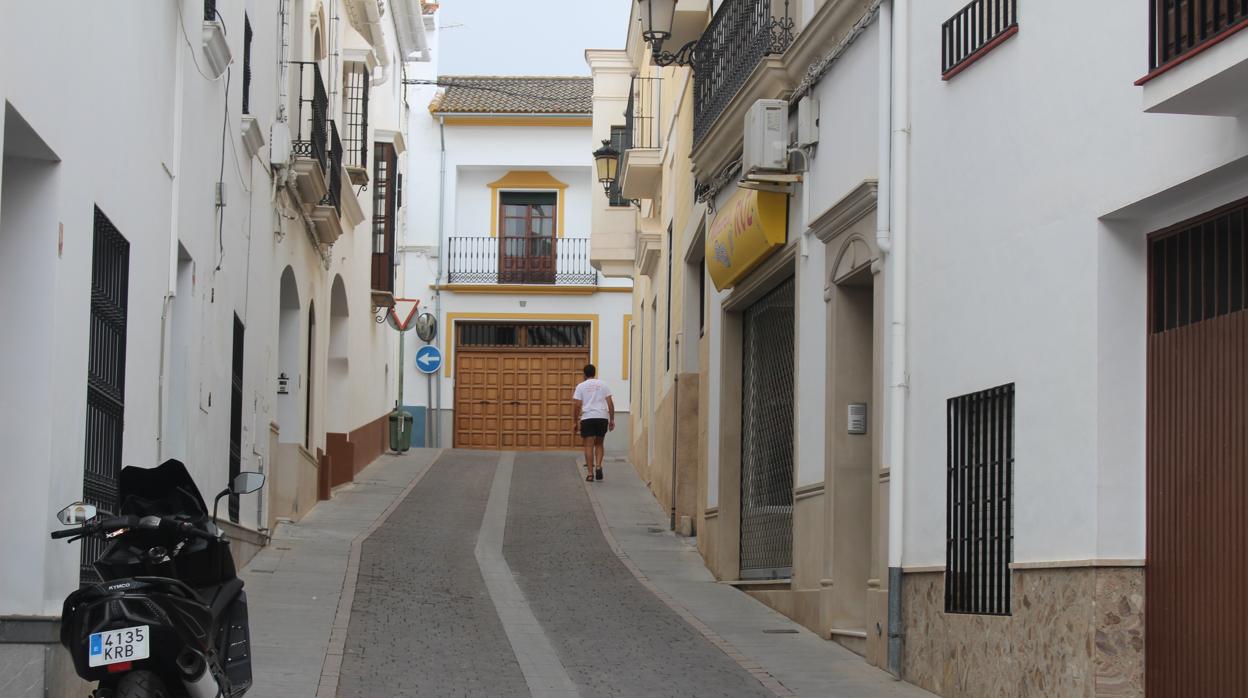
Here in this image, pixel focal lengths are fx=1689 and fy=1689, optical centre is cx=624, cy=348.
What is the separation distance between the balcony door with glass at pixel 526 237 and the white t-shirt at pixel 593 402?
13968mm

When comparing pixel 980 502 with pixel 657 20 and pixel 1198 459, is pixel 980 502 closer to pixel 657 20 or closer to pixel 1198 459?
pixel 1198 459

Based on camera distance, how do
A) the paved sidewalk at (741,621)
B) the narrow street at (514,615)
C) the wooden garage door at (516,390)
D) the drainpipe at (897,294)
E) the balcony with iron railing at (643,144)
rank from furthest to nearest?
the wooden garage door at (516,390)
the balcony with iron railing at (643,144)
the drainpipe at (897,294)
the paved sidewalk at (741,621)
the narrow street at (514,615)

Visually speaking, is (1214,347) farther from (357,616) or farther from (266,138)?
(266,138)

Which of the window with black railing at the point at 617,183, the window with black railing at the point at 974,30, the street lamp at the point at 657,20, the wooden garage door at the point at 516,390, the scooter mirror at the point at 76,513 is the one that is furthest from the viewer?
the wooden garage door at the point at 516,390

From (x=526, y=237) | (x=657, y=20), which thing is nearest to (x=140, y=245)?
(x=657, y=20)

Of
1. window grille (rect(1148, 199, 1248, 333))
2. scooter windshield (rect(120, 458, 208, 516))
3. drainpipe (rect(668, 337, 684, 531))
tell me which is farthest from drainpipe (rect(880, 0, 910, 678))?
drainpipe (rect(668, 337, 684, 531))

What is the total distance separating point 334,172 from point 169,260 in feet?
30.0

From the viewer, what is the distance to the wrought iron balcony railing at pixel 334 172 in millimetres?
19422

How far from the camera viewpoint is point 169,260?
10969 mm

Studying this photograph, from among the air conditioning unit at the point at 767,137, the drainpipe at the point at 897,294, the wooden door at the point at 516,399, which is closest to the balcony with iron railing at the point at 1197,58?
the drainpipe at the point at 897,294

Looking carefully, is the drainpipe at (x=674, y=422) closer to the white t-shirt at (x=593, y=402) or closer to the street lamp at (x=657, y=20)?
the street lamp at (x=657, y=20)

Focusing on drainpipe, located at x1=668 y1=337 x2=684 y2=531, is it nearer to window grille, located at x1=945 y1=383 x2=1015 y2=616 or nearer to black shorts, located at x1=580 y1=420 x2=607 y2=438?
black shorts, located at x1=580 y1=420 x2=607 y2=438

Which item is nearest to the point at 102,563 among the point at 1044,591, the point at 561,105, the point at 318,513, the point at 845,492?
the point at 1044,591

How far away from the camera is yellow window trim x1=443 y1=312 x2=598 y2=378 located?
127 ft
